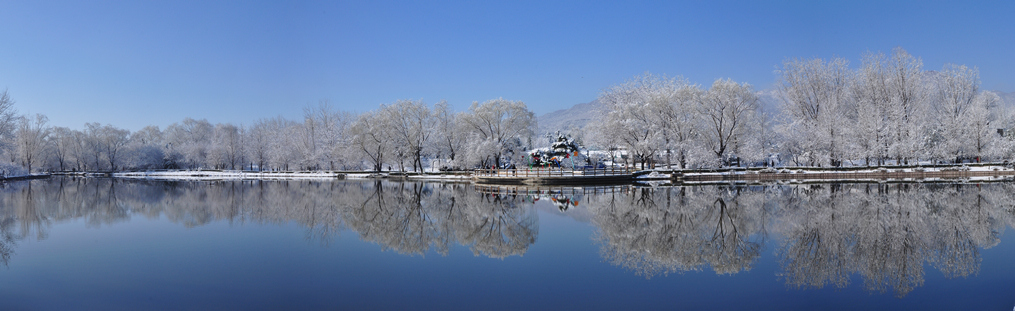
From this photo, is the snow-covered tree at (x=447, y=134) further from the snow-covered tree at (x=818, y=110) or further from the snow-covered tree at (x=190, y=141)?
the snow-covered tree at (x=190, y=141)

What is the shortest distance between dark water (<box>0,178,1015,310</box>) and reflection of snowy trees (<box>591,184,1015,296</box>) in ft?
0.20

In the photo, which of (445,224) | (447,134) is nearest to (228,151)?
(447,134)

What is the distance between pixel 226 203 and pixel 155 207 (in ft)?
9.47

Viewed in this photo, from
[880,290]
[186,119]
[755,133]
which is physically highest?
[186,119]

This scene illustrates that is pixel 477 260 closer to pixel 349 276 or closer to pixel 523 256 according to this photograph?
pixel 523 256

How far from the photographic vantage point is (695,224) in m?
→ 15.4

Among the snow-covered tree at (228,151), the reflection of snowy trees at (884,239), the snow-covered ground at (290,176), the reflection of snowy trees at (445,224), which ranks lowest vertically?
the reflection of snowy trees at (884,239)

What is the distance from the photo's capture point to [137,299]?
8414 millimetres

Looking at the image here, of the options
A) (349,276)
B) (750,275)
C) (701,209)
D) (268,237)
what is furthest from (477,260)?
(701,209)

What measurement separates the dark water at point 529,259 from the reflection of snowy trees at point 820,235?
0.06 meters

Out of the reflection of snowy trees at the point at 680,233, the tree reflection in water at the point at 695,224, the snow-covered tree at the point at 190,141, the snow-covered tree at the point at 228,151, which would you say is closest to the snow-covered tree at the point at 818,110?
the tree reflection in water at the point at 695,224

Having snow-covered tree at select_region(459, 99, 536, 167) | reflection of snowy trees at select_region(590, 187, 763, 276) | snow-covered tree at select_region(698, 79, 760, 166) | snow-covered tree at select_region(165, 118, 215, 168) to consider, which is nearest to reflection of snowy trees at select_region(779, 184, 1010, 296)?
reflection of snowy trees at select_region(590, 187, 763, 276)

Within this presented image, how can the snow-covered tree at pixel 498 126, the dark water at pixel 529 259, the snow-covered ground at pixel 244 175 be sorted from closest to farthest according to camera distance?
1. the dark water at pixel 529 259
2. the snow-covered tree at pixel 498 126
3. the snow-covered ground at pixel 244 175

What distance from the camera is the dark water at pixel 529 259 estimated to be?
8.30 m
